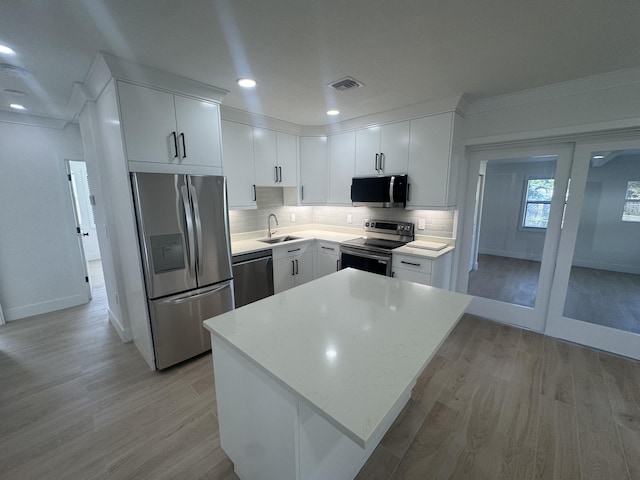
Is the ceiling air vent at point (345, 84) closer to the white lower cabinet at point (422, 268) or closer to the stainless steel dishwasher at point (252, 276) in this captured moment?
the white lower cabinet at point (422, 268)

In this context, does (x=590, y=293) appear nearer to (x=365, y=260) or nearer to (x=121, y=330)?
(x=365, y=260)

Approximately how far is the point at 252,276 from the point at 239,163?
1.39m

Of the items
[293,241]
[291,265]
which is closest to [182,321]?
[291,265]

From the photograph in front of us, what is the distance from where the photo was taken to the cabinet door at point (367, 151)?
11.0 ft

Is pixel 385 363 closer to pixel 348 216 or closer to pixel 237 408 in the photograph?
pixel 237 408

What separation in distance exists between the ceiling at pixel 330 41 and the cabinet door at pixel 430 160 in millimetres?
443

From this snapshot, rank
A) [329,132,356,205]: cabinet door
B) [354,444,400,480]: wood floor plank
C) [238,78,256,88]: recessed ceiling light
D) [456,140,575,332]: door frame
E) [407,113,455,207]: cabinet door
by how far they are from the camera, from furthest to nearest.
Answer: [329,132,356,205]: cabinet door, [407,113,455,207]: cabinet door, [456,140,575,332]: door frame, [238,78,256,88]: recessed ceiling light, [354,444,400,480]: wood floor plank

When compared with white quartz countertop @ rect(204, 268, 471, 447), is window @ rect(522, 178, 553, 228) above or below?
above

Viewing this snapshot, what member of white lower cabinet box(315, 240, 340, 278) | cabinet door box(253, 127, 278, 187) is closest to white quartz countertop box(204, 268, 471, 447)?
white lower cabinet box(315, 240, 340, 278)

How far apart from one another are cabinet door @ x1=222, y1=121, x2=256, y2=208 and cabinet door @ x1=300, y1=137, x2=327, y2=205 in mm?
883

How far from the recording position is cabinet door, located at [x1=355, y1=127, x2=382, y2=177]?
3363 millimetres

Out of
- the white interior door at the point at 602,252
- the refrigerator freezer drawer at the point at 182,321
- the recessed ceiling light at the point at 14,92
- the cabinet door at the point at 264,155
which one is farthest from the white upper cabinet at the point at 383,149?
the recessed ceiling light at the point at 14,92

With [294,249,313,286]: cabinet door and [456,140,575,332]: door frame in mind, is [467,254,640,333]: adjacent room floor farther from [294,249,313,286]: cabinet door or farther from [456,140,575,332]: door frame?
[294,249,313,286]: cabinet door

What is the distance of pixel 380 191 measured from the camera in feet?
10.8
